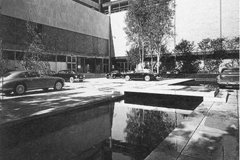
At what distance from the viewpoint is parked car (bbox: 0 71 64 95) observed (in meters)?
10.4

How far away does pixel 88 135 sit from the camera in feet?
14.6

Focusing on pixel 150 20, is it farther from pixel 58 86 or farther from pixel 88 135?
pixel 88 135

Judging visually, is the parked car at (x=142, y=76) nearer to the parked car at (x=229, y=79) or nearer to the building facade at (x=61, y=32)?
the parked car at (x=229, y=79)

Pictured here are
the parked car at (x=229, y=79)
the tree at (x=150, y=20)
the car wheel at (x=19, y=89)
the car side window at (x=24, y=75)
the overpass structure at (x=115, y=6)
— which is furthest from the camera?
the overpass structure at (x=115, y=6)

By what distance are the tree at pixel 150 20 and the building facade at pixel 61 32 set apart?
986 cm

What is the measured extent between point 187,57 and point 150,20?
30.7 ft

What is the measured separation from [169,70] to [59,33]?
19.9 meters

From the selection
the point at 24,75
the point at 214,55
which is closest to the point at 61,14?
the point at 24,75

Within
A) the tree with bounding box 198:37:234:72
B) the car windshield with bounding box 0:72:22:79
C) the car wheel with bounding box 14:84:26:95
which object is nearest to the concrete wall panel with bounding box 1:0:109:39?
the car windshield with bounding box 0:72:22:79

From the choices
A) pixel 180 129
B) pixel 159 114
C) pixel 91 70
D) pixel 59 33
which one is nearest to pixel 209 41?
pixel 91 70

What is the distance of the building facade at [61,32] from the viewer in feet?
69.7

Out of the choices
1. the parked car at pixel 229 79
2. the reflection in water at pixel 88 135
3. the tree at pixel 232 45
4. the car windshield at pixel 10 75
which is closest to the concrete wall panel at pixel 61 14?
the car windshield at pixel 10 75

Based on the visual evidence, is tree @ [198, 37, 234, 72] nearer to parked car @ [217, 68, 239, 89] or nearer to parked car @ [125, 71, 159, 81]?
parked car @ [125, 71, 159, 81]

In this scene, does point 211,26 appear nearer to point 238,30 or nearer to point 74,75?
point 238,30
